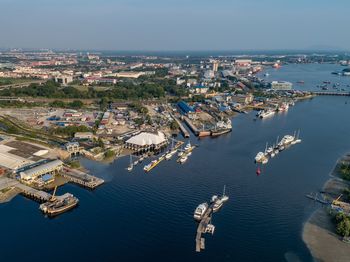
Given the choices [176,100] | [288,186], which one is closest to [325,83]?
[176,100]

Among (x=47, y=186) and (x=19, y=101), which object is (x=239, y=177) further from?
(x=19, y=101)

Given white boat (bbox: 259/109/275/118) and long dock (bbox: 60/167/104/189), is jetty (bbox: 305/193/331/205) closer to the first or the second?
long dock (bbox: 60/167/104/189)

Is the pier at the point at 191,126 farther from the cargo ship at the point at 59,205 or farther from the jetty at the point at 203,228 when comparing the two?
the cargo ship at the point at 59,205

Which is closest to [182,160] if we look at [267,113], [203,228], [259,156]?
[259,156]

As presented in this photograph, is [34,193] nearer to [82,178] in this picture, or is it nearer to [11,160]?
[82,178]

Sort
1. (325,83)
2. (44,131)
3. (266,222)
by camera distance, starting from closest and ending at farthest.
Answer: (266,222), (44,131), (325,83)
